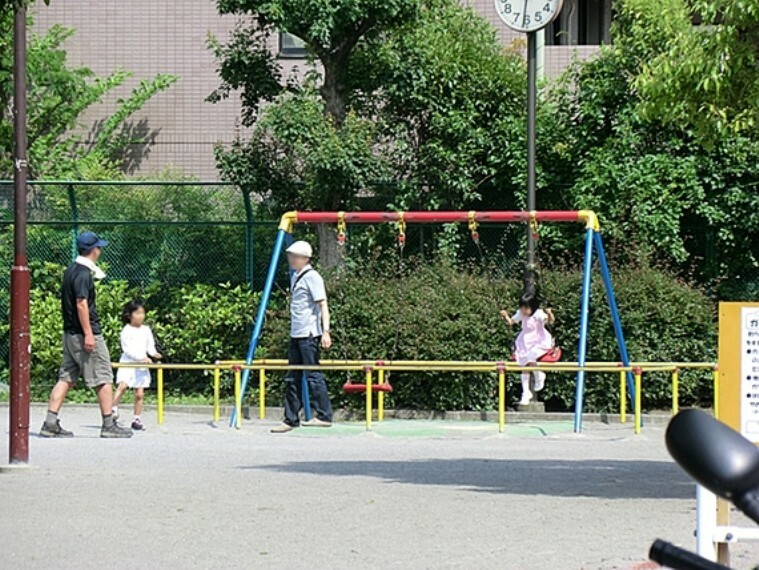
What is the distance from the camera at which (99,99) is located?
22.4 m

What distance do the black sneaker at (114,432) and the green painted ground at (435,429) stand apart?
69.0 inches

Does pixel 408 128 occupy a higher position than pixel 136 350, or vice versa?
pixel 408 128

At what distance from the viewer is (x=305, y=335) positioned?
15.0 metres

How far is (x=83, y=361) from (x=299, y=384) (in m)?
2.88

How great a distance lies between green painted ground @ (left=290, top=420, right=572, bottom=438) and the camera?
15048 millimetres

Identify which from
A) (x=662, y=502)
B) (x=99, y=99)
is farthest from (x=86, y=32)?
(x=662, y=502)

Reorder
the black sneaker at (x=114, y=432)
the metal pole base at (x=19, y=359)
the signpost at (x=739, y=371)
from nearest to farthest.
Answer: the signpost at (x=739, y=371)
the metal pole base at (x=19, y=359)
the black sneaker at (x=114, y=432)

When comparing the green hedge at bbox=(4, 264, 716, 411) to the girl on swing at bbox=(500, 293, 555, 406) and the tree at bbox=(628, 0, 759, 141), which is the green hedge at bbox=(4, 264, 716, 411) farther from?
the tree at bbox=(628, 0, 759, 141)

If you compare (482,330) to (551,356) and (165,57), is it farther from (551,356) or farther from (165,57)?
(165,57)

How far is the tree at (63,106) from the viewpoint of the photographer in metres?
21.7

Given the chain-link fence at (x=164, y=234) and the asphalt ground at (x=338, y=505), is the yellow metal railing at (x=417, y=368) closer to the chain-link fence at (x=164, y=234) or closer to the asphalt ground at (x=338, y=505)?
the asphalt ground at (x=338, y=505)

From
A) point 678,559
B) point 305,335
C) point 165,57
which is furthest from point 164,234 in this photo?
point 678,559

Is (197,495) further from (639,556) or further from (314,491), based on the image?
(639,556)

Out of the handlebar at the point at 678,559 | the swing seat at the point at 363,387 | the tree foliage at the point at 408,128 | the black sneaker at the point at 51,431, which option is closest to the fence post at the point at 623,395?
the swing seat at the point at 363,387
